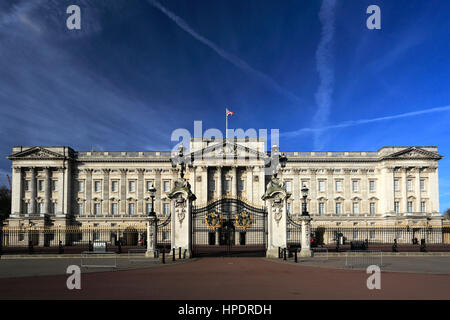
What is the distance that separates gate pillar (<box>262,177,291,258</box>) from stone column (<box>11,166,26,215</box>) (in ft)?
175

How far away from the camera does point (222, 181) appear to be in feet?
203

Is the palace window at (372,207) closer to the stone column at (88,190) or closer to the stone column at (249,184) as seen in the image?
the stone column at (249,184)

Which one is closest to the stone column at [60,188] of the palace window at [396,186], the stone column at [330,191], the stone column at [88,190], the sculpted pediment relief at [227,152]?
the stone column at [88,190]

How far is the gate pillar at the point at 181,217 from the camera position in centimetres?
2341

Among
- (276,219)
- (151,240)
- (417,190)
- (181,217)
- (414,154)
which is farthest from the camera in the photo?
(414,154)

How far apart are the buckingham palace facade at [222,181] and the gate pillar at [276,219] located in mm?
36611

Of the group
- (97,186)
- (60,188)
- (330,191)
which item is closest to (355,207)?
(330,191)

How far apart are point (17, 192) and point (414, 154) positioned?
7077 centimetres

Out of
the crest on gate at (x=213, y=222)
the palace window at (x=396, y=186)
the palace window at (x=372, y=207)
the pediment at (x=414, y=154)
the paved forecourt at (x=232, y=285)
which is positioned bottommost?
the palace window at (x=372, y=207)

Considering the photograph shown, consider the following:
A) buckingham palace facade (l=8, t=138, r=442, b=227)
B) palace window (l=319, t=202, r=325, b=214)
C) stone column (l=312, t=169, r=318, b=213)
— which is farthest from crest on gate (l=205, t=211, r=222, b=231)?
palace window (l=319, t=202, r=325, b=214)

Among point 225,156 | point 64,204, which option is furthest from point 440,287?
point 64,204

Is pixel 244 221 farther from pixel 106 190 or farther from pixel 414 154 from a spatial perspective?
pixel 414 154

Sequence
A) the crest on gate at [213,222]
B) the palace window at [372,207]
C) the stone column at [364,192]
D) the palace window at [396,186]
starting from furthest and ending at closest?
the palace window at [372,207] → the stone column at [364,192] → the palace window at [396,186] → the crest on gate at [213,222]
